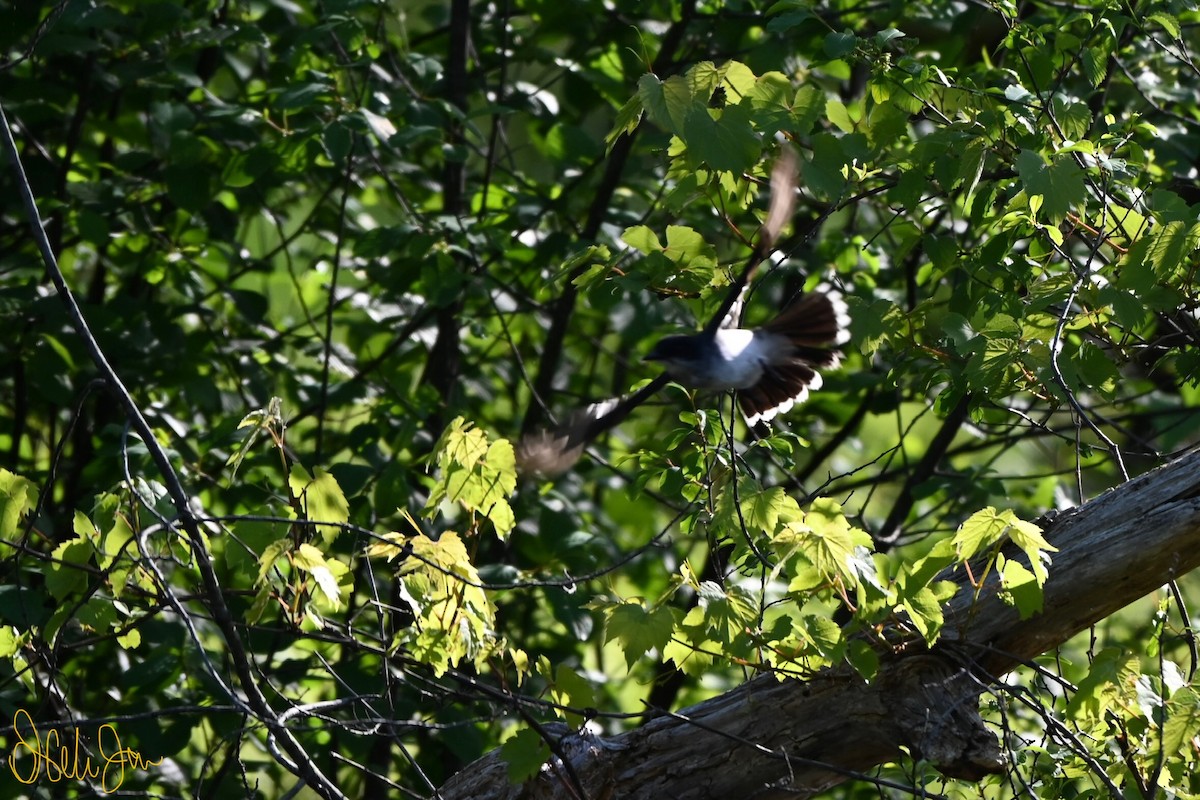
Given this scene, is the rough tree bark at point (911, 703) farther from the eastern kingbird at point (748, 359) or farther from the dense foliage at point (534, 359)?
the eastern kingbird at point (748, 359)

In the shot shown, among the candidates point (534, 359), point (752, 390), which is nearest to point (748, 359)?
point (752, 390)

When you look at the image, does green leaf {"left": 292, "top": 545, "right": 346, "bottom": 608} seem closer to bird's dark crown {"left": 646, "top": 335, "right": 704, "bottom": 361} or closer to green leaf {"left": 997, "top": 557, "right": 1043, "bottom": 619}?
bird's dark crown {"left": 646, "top": 335, "right": 704, "bottom": 361}

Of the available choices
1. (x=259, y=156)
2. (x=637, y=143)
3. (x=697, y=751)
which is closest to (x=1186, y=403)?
(x=637, y=143)

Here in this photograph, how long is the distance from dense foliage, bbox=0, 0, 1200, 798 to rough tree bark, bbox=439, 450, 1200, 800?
0.30 ft

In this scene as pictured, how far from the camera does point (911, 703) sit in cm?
232

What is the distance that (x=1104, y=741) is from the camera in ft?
7.79

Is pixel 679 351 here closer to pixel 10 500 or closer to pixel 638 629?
pixel 638 629

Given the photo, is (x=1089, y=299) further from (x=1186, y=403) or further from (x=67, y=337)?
(x=67, y=337)

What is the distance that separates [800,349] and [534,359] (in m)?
1.94

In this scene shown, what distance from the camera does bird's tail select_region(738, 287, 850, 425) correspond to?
3.03m

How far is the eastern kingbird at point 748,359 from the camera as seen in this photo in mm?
2531
